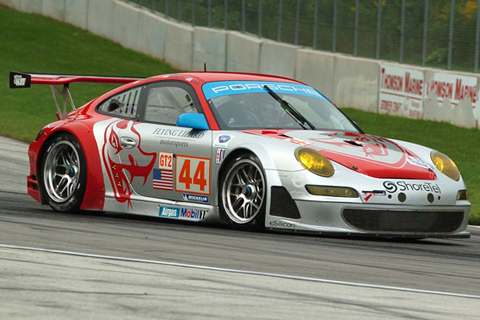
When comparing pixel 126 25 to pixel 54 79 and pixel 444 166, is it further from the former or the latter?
pixel 444 166

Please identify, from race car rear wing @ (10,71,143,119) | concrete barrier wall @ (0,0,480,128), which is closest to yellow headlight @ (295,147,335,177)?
race car rear wing @ (10,71,143,119)

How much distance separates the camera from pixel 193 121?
30.8 ft

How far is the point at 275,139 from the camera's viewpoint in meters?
8.94

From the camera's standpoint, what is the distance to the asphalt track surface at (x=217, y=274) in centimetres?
547

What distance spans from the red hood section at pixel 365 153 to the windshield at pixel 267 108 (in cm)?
25

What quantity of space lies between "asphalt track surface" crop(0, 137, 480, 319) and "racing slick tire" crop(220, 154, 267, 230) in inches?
5.0

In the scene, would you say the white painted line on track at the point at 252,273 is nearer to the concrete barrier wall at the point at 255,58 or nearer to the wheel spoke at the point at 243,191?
the wheel spoke at the point at 243,191

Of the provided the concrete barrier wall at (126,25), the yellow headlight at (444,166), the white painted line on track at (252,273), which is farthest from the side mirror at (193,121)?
the concrete barrier wall at (126,25)

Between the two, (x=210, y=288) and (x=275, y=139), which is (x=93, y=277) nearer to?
(x=210, y=288)

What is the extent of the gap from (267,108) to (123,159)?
1326mm

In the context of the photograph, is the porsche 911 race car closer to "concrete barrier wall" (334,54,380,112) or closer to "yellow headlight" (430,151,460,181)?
"yellow headlight" (430,151,460,181)

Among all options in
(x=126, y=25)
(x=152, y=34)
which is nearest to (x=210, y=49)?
(x=152, y=34)

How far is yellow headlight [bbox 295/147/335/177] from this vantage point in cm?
855

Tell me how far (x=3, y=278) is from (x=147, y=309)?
1.06m
